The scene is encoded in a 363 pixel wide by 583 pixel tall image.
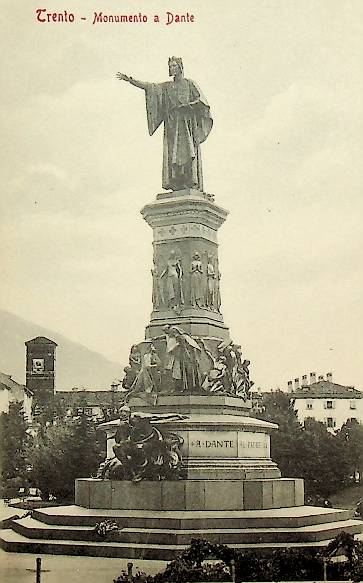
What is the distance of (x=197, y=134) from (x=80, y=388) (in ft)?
12.9

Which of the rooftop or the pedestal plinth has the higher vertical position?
the pedestal plinth

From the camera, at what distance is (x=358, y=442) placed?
15625 mm

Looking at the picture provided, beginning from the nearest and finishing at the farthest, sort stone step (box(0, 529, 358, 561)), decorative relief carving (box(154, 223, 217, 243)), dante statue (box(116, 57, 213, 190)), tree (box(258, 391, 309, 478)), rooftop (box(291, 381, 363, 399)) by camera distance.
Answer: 1. stone step (box(0, 529, 358, 561))
2. dante statue (box(116, 57, 213, 190))
3. rooftop (box(291, 381, 363, 399))
4. decorative relief carving (box(154, 223, 217, 243))
5. tree (box(258, 391, 309, 478))

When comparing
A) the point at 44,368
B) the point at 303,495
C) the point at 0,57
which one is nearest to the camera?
the point at 0,57

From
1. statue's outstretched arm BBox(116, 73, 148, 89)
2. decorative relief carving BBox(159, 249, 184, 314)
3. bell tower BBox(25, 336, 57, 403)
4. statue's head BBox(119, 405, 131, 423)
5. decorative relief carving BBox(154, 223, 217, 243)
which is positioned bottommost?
statue's head BBox(119, 405, 131, 423)

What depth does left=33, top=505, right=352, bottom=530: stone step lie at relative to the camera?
43.4ft

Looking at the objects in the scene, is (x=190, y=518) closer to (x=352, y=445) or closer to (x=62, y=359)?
(x=62, y=359)


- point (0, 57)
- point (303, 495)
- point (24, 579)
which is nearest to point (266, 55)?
point (0, 57)

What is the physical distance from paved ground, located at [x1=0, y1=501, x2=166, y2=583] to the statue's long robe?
539 cm

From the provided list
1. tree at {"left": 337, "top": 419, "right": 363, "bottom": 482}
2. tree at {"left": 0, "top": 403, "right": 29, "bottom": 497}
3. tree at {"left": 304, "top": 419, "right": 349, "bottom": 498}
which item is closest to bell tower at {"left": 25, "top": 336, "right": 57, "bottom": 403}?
tree at {"left": 0, "top": 403, "right": 29, "bottom": 497}

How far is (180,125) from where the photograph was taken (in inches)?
611

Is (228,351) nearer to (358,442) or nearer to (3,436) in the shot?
(358,442)

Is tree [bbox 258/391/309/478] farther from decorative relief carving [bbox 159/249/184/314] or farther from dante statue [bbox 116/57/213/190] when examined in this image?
dante statue [bbox 116/57/213/190]

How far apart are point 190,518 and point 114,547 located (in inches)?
37.7
